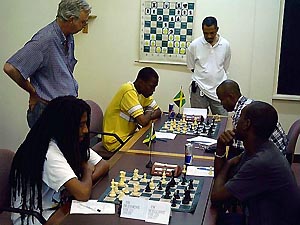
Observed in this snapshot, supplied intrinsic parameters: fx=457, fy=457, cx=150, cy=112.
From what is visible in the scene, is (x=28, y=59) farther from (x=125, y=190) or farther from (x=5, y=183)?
(x=125, y=190)

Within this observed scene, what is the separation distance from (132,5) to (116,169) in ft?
10.4

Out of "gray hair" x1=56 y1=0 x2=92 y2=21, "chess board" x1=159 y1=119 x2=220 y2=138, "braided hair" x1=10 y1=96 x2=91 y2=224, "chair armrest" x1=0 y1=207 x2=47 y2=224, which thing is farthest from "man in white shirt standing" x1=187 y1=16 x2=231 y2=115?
"chair armrest" x1=0 y1=207 x2=47 y2=224

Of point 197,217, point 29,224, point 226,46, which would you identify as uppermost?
point 226,46

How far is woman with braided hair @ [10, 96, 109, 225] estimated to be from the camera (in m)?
1.97

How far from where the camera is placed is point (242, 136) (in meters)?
2.13

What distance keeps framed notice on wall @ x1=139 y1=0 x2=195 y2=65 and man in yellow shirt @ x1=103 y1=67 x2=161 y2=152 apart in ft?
5.47

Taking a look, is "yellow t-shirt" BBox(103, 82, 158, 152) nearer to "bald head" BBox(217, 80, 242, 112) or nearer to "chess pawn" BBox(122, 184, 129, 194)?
"bald head" BBox(217, 80, 242, 112)

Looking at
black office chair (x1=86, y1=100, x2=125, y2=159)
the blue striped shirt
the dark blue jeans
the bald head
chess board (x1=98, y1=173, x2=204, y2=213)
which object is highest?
the blue striped shirt

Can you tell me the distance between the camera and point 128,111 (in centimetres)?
346

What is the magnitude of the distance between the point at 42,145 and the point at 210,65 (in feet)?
9.67

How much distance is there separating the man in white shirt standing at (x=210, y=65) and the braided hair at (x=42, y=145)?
2789 mm

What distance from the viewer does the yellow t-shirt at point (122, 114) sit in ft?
11.3

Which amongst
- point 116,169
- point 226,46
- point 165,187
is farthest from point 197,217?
point 226,46

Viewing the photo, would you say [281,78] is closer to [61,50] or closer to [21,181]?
[61,50]
